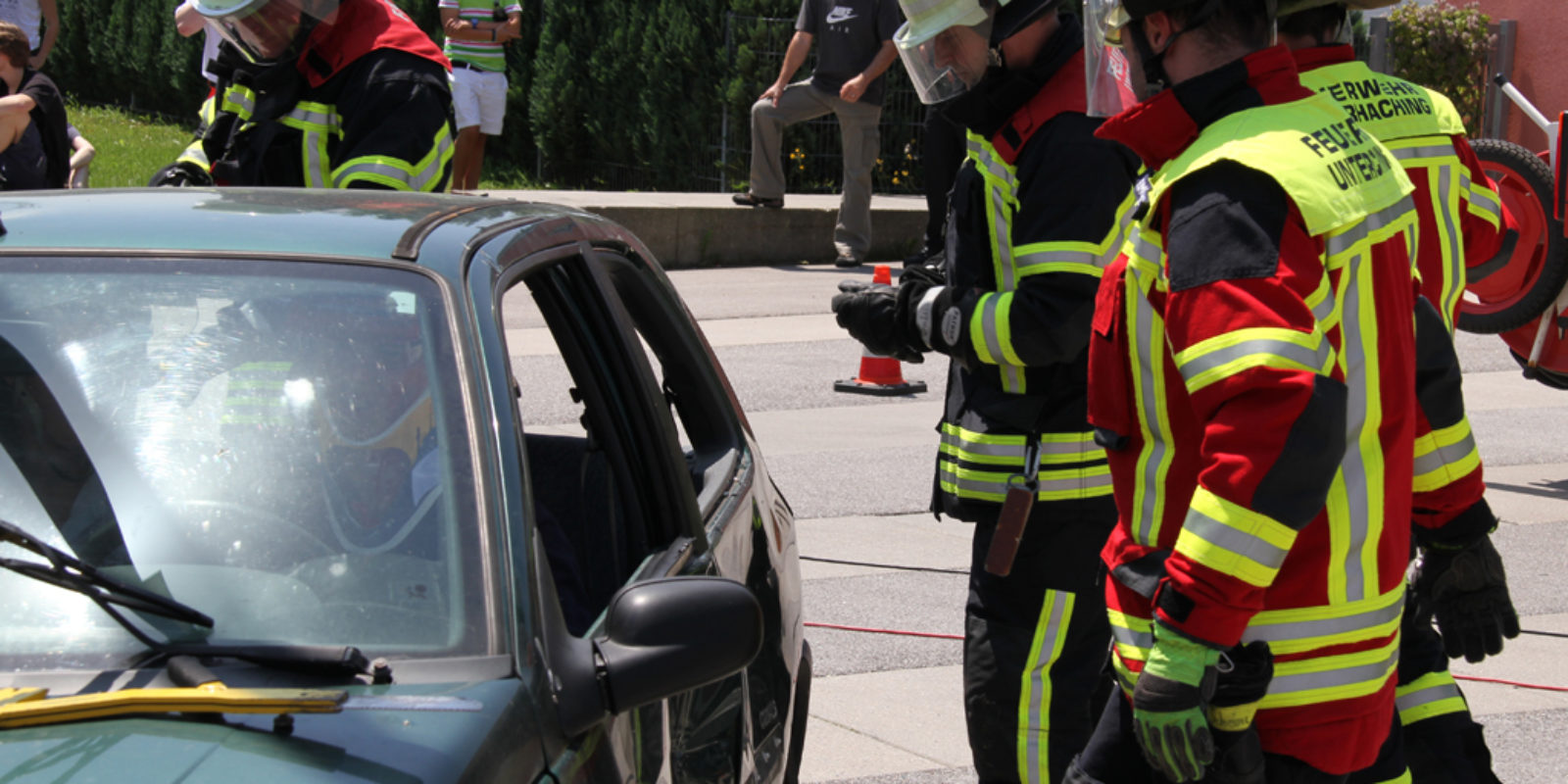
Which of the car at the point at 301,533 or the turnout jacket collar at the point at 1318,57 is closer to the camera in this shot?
the car at the point at 301,533

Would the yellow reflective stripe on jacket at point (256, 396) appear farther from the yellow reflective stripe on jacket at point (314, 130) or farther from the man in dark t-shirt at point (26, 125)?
the man in dark t-shirt at point (26, 125)

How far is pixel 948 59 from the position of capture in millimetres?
3332

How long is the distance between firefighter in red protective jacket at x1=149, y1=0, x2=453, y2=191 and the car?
1819mm

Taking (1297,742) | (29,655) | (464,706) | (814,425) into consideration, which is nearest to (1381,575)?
(1297,742)

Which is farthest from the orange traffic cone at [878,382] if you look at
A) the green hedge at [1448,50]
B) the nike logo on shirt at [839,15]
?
the green hedge at [1448,50]

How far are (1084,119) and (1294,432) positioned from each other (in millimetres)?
1160

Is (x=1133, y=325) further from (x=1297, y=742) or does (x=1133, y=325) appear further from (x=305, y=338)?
(x=305, y=338)

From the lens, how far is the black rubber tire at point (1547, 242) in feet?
21.4

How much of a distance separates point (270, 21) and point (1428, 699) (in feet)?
10.9

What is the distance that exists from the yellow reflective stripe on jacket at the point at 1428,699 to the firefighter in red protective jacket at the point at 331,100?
9.20ft

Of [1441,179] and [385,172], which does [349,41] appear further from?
[1441,179]

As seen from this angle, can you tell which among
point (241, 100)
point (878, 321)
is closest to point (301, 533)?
point (878, 321)

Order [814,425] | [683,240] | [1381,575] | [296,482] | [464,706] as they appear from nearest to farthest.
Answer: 1. [464,706]
2. [296,482]
3. [1381,575]
4. [814,425]
5. [683,240]

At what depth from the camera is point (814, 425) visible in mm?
7496
